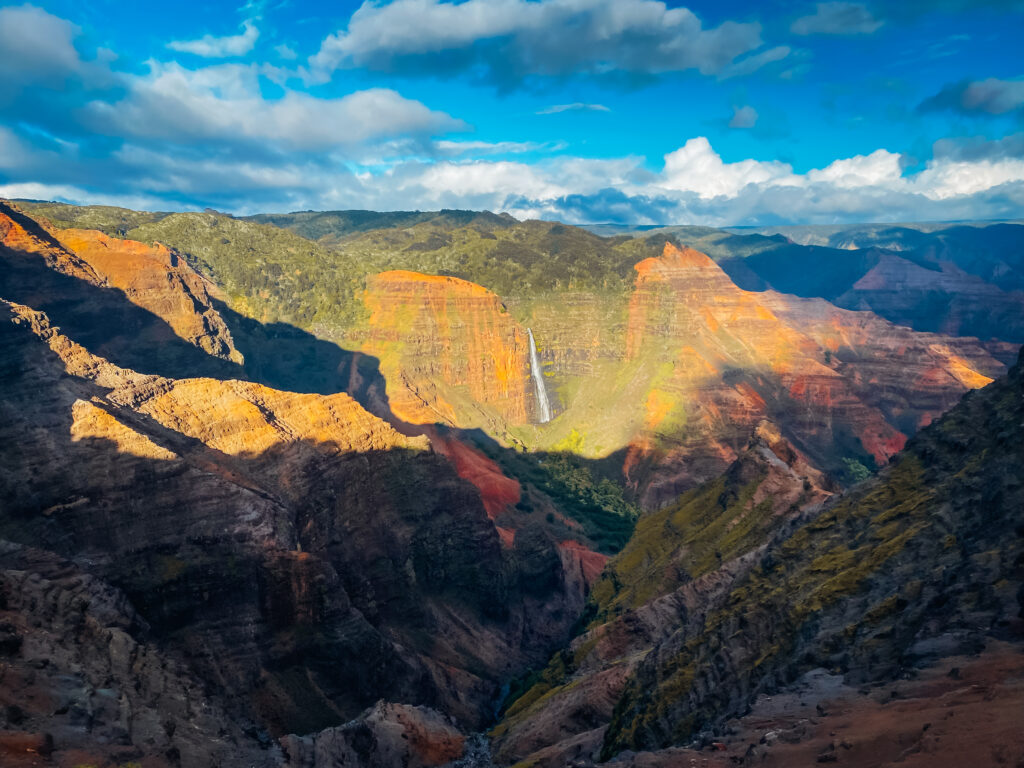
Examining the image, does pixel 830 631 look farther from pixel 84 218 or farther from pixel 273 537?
pixel 84 218

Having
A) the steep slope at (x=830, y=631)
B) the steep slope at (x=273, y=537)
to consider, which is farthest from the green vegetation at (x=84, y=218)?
the steep slope at (x=830, y=631)

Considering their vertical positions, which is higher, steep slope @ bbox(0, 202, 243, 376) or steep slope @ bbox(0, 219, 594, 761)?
steep slope @ bbox(0, 202, 243, 376)

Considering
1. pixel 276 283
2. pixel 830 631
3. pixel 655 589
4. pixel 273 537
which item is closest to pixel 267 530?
pixel 273 537

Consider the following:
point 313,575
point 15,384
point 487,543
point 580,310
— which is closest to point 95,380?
point 15,384

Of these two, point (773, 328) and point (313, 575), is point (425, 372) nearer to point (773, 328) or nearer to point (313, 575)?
point (773, 328)

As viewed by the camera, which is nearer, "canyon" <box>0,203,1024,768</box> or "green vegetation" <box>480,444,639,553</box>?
"canyon" <box>0,203,1024,768</box>

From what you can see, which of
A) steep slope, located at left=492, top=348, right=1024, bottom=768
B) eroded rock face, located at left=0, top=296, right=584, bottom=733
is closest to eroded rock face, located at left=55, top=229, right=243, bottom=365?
eroded rock face, located at left=0, top=296, right=584, bottom=733

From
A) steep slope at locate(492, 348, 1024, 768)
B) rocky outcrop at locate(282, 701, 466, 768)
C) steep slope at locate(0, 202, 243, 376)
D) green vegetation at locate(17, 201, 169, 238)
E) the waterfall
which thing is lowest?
rocky outcrop at locate(282, 701, 466, 768)

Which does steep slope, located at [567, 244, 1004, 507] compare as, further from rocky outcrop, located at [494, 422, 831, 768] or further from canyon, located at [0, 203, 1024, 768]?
rocky outcrop, located at [494, 422, 831, 768]
